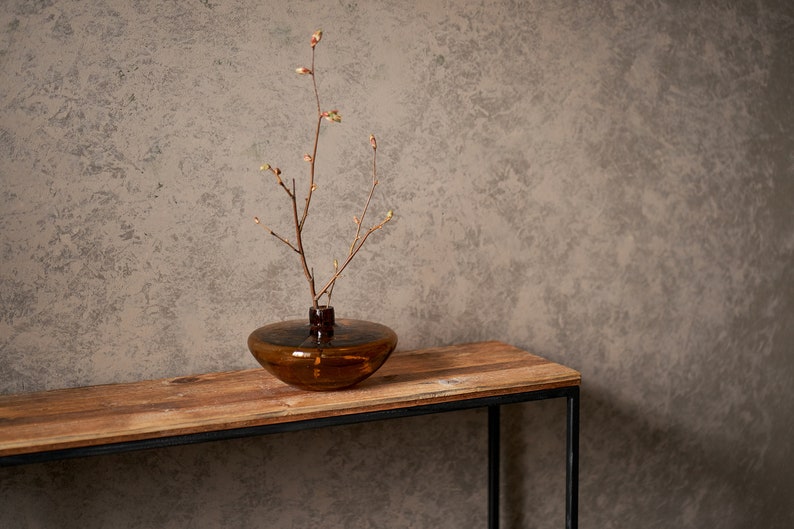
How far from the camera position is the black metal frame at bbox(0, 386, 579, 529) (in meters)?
1.34

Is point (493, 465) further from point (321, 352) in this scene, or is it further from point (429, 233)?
point (321, 352)

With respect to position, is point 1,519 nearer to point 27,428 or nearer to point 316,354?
point 27,428

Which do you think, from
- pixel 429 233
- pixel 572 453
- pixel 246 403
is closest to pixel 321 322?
pixel 246 403

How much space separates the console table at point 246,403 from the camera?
53.7 inches

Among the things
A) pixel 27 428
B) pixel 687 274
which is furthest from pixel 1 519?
pixel 687 274

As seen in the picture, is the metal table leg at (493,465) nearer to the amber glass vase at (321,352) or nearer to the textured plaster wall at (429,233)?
the textured plaster wall at (429,233)

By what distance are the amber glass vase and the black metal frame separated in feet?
0.31

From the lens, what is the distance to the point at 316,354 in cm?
151

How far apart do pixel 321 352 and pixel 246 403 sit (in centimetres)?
19

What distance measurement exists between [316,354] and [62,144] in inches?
32.0

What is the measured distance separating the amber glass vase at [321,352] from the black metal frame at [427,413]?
95 millimetres

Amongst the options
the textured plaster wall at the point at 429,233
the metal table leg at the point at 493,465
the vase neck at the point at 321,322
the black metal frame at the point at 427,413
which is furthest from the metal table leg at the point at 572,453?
the vase neck at the point at 321,322

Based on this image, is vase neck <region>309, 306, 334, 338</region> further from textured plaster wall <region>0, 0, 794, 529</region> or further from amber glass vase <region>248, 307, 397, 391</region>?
textured plaster wall <region>0, 0, 794, 529</region>

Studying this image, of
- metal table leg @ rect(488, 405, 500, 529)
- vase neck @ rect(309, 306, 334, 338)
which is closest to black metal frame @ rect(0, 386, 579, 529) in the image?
metal table leg @ rect(488, 405, 500, 529)
